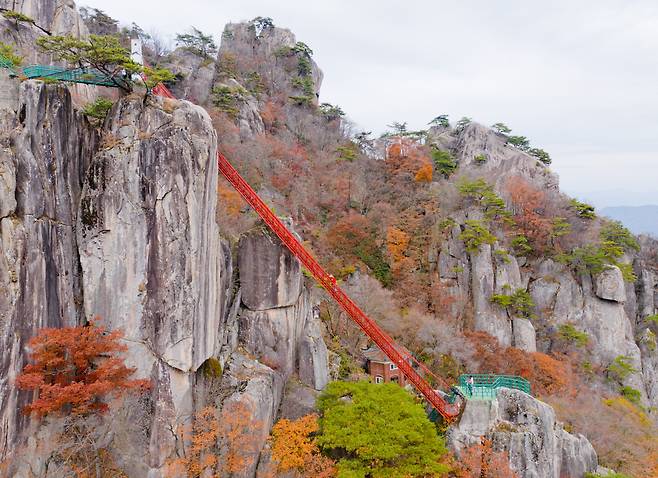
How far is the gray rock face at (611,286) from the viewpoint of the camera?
36.8 metres

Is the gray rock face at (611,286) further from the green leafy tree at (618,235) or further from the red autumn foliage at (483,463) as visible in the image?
the red autumn foliage at (483,463)

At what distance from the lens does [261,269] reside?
23.2 meters

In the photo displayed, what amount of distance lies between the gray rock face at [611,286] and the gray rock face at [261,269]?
2719cm

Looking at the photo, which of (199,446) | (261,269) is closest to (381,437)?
(199,446)

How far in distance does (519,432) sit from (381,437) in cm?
738

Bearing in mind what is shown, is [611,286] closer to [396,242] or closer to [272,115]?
[396,242]

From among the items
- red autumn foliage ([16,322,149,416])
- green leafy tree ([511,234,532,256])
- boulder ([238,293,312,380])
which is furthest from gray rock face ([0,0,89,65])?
green leafy tree ([511,234,532,256])

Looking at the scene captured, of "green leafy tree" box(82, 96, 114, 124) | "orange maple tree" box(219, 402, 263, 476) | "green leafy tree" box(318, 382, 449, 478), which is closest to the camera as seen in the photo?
"orange maple tree" box(219, 402, 263, 476)

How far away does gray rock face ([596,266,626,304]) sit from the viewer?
1448 inches

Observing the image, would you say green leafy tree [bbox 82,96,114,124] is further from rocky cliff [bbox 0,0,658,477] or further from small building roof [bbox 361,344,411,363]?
small building roof [bbox 361,344,411,363]

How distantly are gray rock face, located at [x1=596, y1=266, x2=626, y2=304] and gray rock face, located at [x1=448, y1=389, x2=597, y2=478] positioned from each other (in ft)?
57.3

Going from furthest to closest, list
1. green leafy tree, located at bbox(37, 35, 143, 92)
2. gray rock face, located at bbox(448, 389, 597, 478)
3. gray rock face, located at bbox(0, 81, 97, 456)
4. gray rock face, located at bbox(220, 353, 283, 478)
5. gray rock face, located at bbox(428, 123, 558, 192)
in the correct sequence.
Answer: gray rock face, located at bbox(428, 123, 558, 192) → gray rock face, located at bbox(448, 389, 597, 478) → gray rock face, located at bbox(220, 353, 283, 478) → green leafy tree, located at bbox(37, 35, 143, 92) → gray rock face, located at bbox(0, 81, 97, 456)

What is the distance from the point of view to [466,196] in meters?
40.2

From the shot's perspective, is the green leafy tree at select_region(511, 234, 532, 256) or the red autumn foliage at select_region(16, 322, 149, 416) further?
the green leafy tree at select_region(511, 234, 532, 256)
